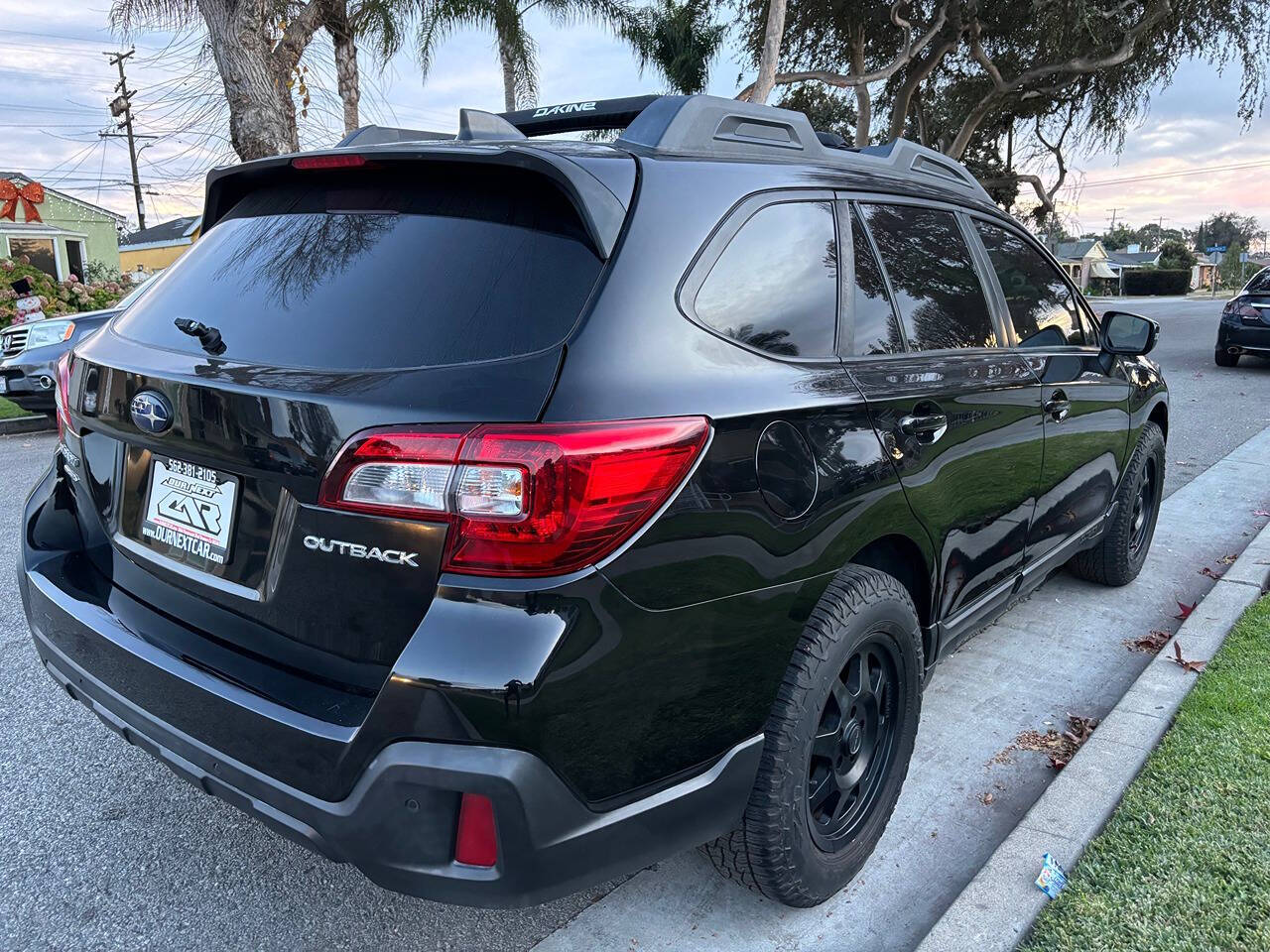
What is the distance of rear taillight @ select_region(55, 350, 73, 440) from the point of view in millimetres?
2422

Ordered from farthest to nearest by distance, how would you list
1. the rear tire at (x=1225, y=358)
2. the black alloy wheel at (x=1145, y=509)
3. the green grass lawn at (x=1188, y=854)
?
the rear tire at (x=1225, y=358), the black alloy wheel at (x=1145, y=509), the green grass lawn at (x=1188, y=854)

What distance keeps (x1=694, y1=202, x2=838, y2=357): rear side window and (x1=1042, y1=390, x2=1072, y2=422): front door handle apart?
1374 millimetres

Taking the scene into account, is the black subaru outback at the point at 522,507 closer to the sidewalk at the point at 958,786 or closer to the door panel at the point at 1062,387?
the sidewalk at the point at 958,786

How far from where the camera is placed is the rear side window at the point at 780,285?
2049 mm

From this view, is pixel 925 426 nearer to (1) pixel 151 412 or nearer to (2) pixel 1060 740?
(2) pixel 1060 740

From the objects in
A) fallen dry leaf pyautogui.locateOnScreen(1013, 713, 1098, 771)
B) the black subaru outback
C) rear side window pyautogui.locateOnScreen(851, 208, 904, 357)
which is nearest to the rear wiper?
the black subaru outback

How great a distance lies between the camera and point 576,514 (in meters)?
1.66

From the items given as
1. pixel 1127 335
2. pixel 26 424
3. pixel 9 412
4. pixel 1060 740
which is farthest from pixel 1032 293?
pixel 9 412

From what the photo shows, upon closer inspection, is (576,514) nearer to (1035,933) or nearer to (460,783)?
(460,783)

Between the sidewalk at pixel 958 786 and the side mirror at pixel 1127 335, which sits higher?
the side mirror at pixel 1127 335

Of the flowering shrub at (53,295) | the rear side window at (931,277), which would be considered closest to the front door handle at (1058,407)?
the rear side window at (931,277)

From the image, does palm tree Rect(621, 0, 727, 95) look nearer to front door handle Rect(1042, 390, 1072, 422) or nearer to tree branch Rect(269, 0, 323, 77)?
tree branch Rect(269, 0, 323, 77)

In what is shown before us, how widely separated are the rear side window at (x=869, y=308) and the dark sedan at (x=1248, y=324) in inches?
546

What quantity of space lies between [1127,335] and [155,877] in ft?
13.4
